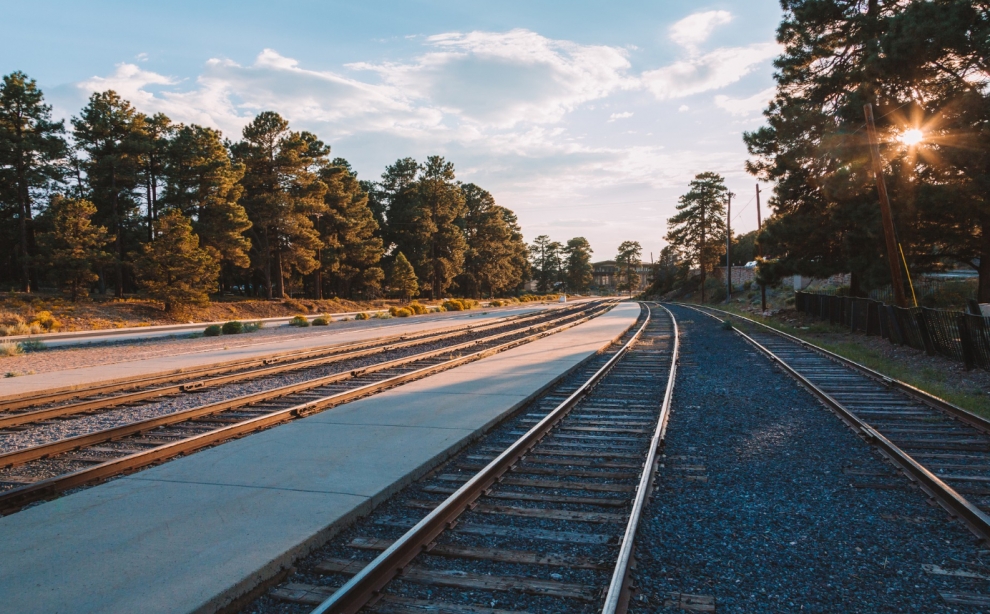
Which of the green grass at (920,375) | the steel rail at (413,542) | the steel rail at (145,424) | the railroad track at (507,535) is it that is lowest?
the green grass at (920,375)

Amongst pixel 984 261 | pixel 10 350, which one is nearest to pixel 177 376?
pixel 10 350

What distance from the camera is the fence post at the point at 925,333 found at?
15266 mm

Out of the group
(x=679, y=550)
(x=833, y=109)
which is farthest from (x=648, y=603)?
(x=833, y=109)

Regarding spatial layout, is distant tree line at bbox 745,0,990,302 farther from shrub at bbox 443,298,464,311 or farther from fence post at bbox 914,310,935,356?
shrub at bbox 443,298,464,311

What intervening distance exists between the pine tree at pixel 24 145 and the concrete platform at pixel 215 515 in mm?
43583

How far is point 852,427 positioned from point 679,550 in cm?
502

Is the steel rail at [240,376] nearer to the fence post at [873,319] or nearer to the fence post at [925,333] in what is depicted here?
the fence post at [925,333]

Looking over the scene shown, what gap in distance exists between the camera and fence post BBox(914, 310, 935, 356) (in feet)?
50.1

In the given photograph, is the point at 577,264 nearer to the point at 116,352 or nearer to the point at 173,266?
the point at 173,266

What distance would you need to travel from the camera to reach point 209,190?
144 feet

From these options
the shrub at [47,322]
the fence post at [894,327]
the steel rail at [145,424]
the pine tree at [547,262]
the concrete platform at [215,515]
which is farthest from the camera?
the pine tree at [547,262]

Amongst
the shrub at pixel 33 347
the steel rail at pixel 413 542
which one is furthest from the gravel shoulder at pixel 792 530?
the shrub at pixel 33 347

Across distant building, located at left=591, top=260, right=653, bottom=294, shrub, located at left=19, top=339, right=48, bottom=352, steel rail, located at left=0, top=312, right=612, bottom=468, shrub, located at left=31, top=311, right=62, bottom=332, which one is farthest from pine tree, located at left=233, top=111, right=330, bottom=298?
distant building, located at left=591, top=260, right=653, bottom=294

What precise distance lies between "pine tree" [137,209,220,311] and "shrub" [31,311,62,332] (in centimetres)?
594
